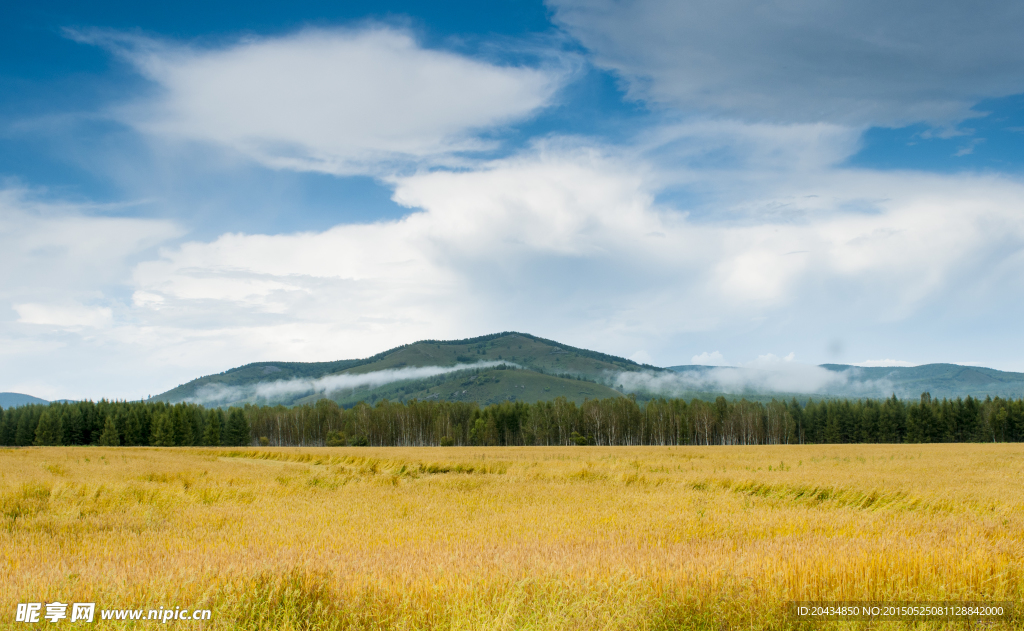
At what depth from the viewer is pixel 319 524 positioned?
14.8 meters

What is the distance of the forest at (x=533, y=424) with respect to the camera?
113 m

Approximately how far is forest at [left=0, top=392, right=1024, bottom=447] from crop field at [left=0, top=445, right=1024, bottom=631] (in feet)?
360

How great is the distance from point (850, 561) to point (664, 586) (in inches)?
118

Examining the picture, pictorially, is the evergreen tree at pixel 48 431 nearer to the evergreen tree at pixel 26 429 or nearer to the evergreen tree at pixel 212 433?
the evergreen tree at pixel 26 429

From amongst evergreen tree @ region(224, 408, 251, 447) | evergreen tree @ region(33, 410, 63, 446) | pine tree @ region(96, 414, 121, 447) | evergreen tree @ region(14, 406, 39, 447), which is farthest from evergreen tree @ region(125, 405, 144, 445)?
evergreen tree @ region(14, 406, 39, 447)

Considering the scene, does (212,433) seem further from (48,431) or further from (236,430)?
(48,431)

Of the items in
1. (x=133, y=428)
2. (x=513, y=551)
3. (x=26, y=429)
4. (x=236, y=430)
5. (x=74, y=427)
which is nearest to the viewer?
(x=513, y=551)

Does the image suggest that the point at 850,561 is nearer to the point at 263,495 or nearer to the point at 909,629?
the point at 909,629

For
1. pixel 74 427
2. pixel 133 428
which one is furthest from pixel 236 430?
pixel 74 427

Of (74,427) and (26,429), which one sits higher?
(74,427)

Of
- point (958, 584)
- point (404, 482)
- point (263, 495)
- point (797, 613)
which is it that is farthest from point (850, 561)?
point (404, 482)

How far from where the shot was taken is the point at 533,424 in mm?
132750

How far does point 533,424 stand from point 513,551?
4942 inches

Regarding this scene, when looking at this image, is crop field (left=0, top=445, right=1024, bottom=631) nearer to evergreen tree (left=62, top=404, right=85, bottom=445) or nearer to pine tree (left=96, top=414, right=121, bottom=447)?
pine tree (left=96, top=414, right=121, bottom=447)
